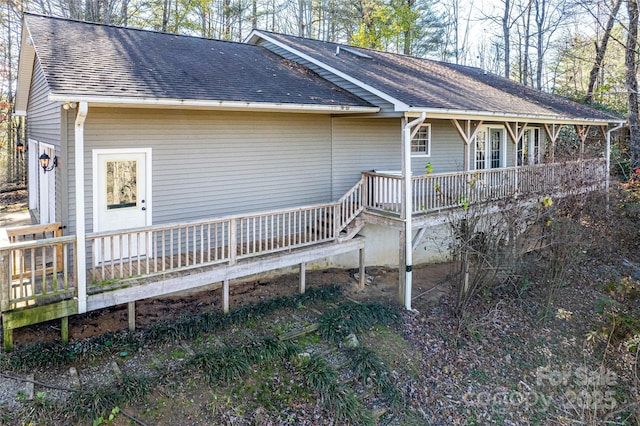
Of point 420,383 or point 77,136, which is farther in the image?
point 420,383

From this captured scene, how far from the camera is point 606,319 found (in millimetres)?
9711

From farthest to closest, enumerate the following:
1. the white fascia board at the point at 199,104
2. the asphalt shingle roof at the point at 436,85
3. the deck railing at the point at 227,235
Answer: the asphalt shingle roof at the point at 436,85
the deck railing at the point at 227,235
the white fascia board at the point at 199,104

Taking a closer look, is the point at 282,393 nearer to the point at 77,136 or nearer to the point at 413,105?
the point at 77,136

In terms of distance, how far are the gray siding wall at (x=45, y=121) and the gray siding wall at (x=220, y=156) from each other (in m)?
0.44

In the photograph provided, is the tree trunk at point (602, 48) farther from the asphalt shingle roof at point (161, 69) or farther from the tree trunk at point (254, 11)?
the tree trunk at point (254, 11)

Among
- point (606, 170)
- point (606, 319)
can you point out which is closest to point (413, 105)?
point (606, 319)

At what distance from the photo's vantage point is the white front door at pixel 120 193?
292 inches

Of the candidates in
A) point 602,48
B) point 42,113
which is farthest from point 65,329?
point 602,48

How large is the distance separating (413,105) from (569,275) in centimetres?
672

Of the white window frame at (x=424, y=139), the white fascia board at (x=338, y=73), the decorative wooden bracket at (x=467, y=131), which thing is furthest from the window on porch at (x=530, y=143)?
the white fascia board at (x=338, y=73)

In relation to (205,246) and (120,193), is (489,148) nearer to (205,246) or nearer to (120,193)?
(205,246)

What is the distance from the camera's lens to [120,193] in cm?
769

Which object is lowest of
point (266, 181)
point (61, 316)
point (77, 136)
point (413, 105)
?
point (61, 316)

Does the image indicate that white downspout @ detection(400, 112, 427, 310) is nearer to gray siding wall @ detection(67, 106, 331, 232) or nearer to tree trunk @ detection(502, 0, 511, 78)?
gray siding wall @ detection(67, 106, 331, 232)
